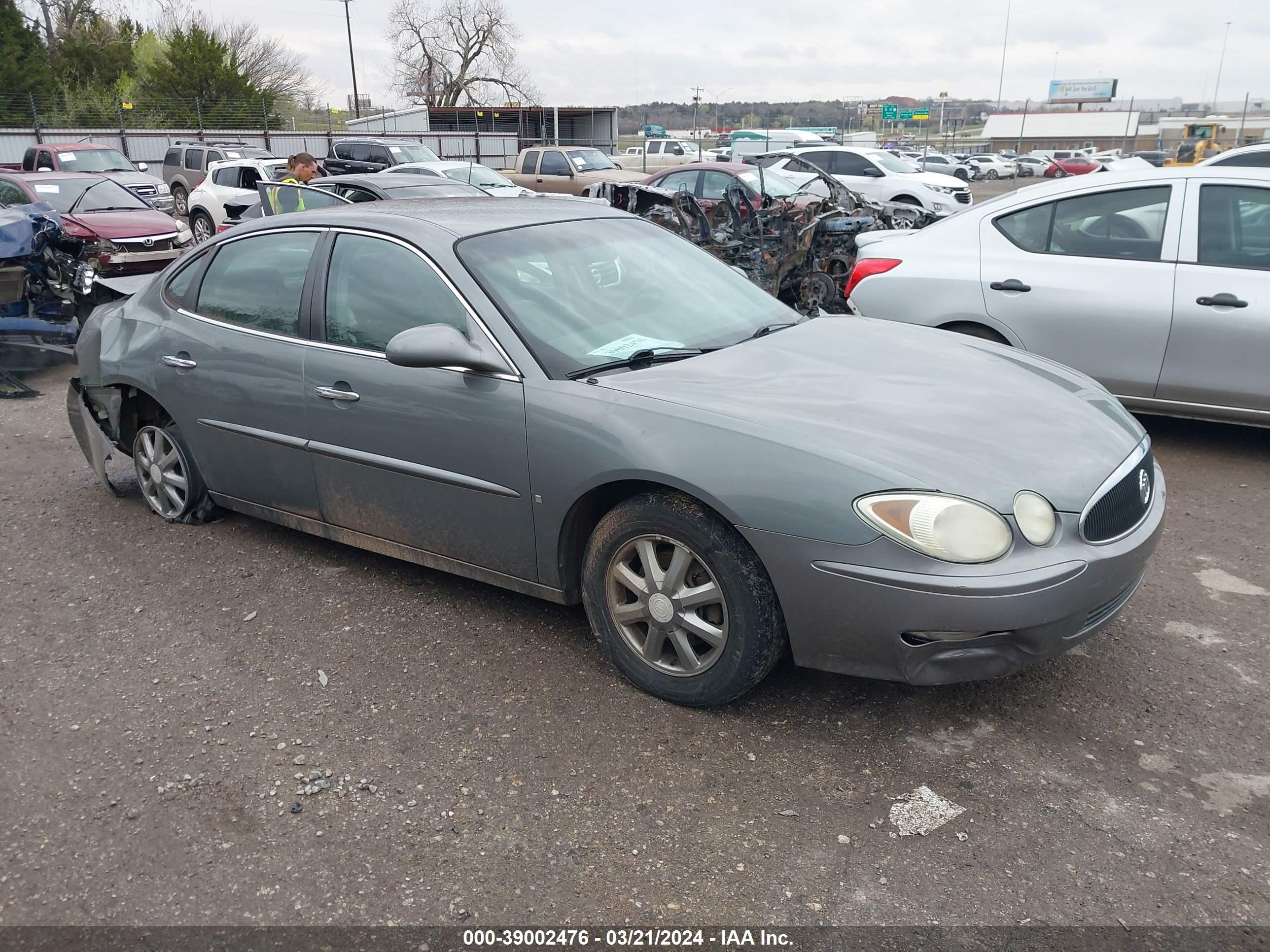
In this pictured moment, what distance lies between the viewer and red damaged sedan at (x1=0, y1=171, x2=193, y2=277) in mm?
12727

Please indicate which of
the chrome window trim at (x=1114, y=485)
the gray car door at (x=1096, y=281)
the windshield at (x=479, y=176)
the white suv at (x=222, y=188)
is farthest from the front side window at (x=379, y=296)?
the white suv at (x=222, y=188)

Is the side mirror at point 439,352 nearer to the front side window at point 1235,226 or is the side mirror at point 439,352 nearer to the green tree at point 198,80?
the front side window at point 1235,226

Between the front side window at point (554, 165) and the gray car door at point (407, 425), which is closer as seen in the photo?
the gray car door at point (407, 425)

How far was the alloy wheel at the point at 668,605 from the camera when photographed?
310cm

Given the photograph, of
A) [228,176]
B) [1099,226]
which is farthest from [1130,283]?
[228,176]

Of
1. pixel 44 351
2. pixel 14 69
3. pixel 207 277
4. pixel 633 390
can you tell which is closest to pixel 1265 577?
pixel 633 390

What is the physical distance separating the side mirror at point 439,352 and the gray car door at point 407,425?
7 centimetres

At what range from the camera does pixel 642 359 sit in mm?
3545

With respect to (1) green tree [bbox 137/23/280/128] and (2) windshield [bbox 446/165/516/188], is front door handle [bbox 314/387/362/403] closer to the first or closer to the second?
(2) windshield [bbox 446/165/516/188]

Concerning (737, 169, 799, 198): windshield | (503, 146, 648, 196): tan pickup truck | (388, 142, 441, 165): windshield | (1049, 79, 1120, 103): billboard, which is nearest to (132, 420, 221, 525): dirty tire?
(737, 169, 799, 198): windshield

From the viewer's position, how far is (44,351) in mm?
8477

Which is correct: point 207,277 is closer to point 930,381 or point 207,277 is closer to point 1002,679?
point 930,381

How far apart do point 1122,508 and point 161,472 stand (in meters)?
4.27

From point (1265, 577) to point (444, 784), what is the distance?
11.4 ft
